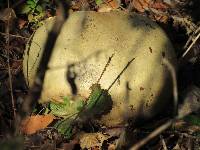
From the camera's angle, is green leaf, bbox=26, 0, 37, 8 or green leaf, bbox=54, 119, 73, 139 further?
green leaf, bbox=26, 0, 37, 8

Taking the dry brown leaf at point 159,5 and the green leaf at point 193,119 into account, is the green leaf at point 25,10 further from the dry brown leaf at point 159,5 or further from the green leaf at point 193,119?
the green leaf at point 193,119

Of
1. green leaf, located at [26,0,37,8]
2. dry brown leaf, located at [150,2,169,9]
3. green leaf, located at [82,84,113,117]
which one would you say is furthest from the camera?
dry brown leaf, located at [150,2,169,9]

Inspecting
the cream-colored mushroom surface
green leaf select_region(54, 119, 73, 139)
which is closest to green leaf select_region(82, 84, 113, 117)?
the cream-colored mushroom surface

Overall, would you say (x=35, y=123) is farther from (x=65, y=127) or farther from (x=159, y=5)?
(x=159, y=5)

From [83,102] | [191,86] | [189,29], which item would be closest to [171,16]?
[189,29]

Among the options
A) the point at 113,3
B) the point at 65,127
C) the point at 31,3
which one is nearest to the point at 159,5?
the point at 113,3

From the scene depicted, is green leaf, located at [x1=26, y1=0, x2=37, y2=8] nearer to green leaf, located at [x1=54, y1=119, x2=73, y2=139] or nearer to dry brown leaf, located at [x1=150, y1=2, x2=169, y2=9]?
dry brown leaf, located at [x1=150, y1=2, x2=169, y2=9]

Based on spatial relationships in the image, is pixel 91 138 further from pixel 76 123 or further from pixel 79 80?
pixel 79 80
